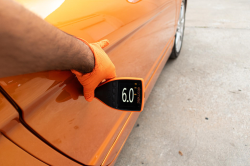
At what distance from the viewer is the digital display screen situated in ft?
2.86

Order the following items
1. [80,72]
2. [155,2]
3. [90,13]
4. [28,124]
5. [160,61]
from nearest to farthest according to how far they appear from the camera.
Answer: [28,124] → [80,72] → [90,13] → [155,2] → [160,61]

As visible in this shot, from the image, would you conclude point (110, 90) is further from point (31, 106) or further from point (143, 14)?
point (143, 14)

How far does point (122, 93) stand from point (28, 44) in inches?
19.3

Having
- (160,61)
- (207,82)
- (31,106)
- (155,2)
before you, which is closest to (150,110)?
(160,61)

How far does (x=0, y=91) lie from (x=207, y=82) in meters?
2.52

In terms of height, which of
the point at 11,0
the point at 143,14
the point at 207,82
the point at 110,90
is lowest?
the point at 207,82

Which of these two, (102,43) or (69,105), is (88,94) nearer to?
(69,105)

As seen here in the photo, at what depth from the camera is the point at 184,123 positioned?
6.26ft

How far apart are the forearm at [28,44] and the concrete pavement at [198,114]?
1.29 m

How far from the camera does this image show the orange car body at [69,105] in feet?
1.80

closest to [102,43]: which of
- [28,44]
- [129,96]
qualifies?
[129,96]

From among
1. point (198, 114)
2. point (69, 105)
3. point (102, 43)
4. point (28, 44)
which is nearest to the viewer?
point (28, 44)

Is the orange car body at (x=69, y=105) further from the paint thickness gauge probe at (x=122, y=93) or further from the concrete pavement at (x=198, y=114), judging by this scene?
the concrete pavement at (x=198, y=114)

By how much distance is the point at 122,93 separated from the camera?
2.89 ft
